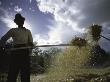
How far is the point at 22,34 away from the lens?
344 inches

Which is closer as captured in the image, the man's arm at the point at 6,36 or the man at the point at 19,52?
the man at the point at 19,52

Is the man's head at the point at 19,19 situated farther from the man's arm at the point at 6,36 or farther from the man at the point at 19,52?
the man's arm at the point at 6,36

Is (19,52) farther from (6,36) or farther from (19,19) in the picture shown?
(19,19)

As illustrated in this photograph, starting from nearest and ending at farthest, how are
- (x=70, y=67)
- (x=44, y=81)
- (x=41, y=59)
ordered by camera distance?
(x=44, y=81) < (x=70, y=67) < (x=41, y=59)

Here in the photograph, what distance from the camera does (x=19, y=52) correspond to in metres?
8.63

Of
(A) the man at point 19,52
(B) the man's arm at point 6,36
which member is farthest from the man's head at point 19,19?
(B) the man's arm at point 6,36

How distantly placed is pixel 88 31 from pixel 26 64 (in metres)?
3.73

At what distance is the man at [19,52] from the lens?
28.1 ft

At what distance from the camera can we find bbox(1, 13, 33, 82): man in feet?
28.1

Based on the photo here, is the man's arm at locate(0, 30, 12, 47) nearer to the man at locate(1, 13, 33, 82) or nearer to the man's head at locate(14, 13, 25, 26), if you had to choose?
the man at locate(1, 13, 33, 82)

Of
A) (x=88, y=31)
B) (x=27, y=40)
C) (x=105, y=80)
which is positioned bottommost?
(x=105, y=80)

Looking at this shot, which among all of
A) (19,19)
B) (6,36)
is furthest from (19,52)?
(19,19)

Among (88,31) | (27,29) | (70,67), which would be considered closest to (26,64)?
(27,29)

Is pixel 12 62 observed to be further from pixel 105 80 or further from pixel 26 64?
pixel 105 80
